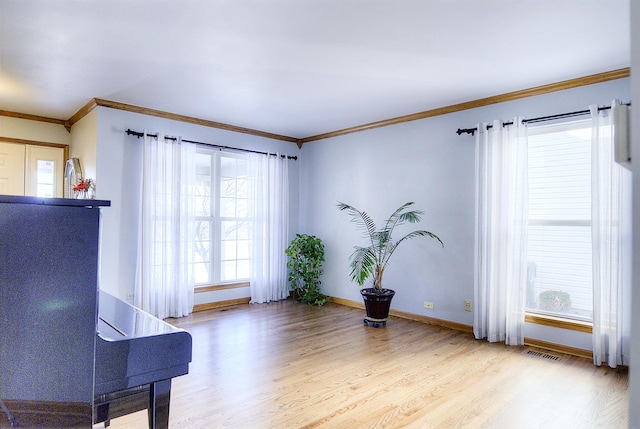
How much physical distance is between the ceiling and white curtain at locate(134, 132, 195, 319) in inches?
25.8

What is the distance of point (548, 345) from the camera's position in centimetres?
370

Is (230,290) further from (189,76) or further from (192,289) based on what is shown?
(189,76)

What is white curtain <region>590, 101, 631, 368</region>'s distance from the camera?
3178 mm

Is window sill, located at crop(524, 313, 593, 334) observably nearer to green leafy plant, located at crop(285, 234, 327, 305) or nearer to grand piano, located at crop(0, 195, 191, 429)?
green leafy plant, located at crop(285, 234, 327, 305)

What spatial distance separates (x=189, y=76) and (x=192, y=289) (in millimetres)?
2662

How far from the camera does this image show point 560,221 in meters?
3.69

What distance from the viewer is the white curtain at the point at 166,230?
4535 mm

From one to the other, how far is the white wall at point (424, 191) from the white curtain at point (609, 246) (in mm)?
249

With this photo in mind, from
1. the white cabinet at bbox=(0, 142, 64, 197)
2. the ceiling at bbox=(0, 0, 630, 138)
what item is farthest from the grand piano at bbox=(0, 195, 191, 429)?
the white cabinet at bbox=(0, 142, 64, 197)

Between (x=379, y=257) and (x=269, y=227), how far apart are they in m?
1.91

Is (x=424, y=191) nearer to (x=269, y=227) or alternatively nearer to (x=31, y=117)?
(x=269, y=227)

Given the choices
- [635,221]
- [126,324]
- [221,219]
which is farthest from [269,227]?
[635,221]

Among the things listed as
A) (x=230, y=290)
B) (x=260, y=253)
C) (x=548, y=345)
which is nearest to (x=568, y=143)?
(x=548, y=345)

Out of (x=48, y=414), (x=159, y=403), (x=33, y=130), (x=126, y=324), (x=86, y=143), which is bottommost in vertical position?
(x=159, y=403)
